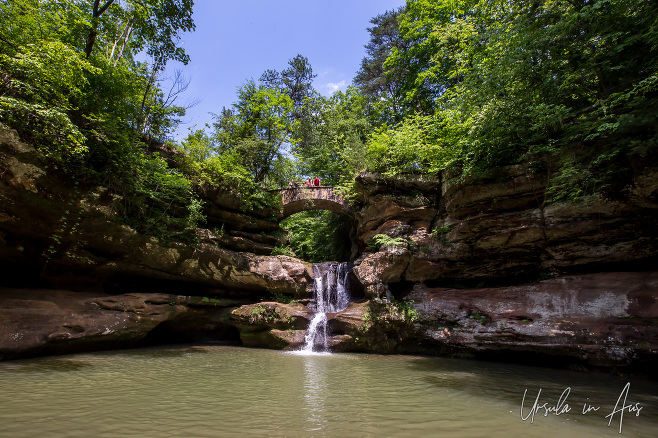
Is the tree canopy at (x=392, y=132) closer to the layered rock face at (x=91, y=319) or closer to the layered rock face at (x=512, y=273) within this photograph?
the layered rock face at (x=512, y=273)

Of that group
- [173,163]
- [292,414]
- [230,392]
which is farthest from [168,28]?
[292,414]

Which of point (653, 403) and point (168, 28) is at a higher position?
point (168, 28)

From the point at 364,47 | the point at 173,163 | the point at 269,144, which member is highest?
the point at 364,47

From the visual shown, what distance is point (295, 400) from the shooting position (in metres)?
4.57

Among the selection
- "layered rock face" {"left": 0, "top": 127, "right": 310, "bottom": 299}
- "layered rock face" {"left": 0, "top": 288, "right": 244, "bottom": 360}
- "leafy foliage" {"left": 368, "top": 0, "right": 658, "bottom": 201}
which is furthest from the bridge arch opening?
"leafy foliage" {"left": 368, "top": 0, "right": 658, "bottom": 201}

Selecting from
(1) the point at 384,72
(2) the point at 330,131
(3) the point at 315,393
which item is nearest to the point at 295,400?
(3) the point at 315,393

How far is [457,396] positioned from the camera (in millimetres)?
4902

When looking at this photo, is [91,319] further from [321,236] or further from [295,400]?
[321,236]

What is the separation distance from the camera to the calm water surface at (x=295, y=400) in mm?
3352

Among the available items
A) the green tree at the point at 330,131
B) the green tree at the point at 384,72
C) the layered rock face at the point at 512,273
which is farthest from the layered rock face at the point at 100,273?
the green tree at the point at 384,72

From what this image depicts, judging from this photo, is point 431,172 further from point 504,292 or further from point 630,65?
point 630,65

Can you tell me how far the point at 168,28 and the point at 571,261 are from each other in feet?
57.4

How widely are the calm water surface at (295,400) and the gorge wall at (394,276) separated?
1.28 metres

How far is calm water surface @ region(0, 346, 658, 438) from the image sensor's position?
3352 millimetres
